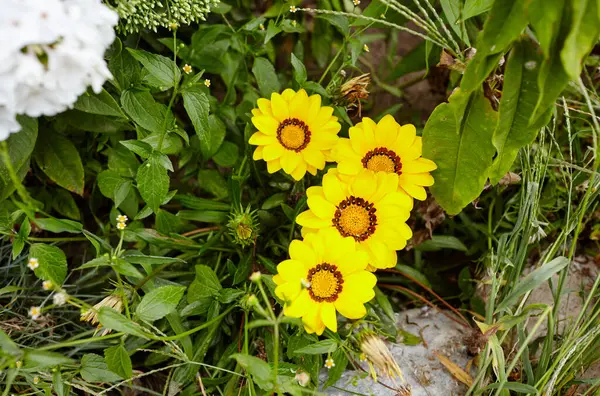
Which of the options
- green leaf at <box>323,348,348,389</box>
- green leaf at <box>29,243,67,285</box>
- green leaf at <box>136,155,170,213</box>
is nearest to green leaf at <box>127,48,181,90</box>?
green leaf at <box>136,155,170,213</box>

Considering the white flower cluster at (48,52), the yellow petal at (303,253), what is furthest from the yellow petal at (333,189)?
the white flower cluster at (48,52)

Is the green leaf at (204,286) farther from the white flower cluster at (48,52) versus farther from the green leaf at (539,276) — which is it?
the green leaf at (539,276)

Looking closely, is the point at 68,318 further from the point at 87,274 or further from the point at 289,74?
the point at 289,74

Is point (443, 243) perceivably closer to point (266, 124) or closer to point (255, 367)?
point (266, 124)

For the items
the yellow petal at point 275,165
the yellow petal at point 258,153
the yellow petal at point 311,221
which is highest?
the yellow petal at point 258,153

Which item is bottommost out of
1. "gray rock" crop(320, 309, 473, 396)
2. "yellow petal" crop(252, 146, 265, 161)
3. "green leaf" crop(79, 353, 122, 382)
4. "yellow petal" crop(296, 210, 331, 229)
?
"gray rock" crop(320, 309, 473, 396)

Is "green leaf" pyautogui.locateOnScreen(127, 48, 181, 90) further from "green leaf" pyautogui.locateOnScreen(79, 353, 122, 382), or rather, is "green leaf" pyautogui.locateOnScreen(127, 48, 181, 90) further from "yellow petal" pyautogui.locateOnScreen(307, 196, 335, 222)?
"green leaf" pyautogui.locateOnScreen(79, 353, 122, 382)
